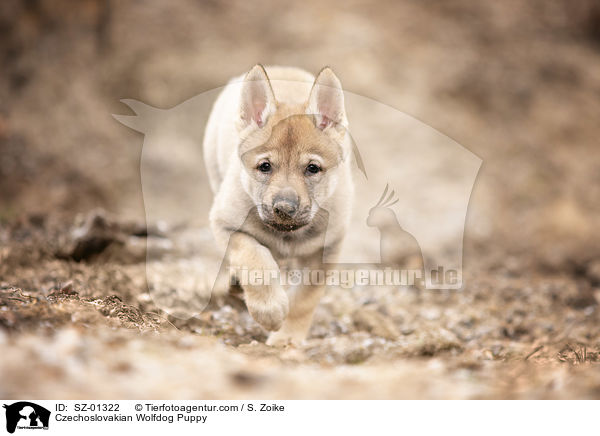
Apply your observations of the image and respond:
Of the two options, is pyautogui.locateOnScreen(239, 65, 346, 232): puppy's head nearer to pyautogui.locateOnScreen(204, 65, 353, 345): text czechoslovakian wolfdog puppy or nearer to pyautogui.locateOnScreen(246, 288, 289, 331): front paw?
pyautogui.locateOnScreen(204, 65, 353, 345): text czechoslovakian wolfdog puppy

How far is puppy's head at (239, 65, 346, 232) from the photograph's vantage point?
11.7ft

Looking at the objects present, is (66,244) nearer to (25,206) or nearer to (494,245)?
(25,206)

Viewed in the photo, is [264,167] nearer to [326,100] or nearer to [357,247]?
[326,100]

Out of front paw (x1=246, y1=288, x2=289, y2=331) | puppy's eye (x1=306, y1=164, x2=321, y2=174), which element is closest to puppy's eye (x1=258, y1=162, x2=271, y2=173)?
puppy's eye (x1=306, y1=164, x2=321, y2=174)

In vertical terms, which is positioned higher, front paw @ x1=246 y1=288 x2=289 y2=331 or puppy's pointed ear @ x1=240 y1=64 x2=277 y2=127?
puppy's pointed ear @ x1=240 y1=64 x2=277 y2=127

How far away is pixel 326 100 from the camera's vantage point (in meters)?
3.76

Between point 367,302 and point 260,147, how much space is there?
2.12 metres

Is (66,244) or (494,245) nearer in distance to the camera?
(66,244)

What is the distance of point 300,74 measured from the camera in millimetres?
4523

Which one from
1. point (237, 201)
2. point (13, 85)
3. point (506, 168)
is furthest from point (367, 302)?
point (13, 85)

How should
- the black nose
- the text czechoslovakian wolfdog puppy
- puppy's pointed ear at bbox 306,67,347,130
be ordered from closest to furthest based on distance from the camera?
the black nose, the text czechoslovakian wolfdog puppy, puppy's pointed ear at bbox 306,67,347,130

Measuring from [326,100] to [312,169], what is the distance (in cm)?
48

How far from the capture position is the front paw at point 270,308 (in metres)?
3.50
